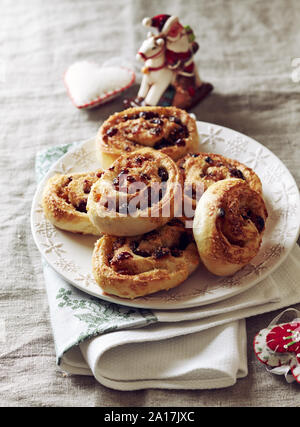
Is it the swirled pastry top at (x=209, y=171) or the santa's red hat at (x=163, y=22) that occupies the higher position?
the santa's red hat at (x=163, y=22)

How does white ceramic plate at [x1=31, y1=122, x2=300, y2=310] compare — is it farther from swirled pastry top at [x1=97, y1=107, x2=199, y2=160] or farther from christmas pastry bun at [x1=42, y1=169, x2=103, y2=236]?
swirled pastry top at [x1=97, y1=107, x2=199, y2=160]

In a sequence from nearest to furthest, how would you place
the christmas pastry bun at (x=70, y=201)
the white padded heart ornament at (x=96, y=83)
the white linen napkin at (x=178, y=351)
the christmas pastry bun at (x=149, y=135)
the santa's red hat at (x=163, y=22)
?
the white linen napkin at (x=178, y=351) < the christmas pastry bun at (x=70, y=201) < the christmas pastry bun at (x=149, y=135) < the santa's red hat at (x=163, y=22) < the white padded heart ornament at (x=96, y=83)

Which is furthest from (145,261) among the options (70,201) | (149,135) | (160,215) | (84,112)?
(84,112)

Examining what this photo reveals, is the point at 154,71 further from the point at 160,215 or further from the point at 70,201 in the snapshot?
the point at 160,215

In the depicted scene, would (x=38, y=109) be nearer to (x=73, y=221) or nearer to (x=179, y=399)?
(x=73, y=221)

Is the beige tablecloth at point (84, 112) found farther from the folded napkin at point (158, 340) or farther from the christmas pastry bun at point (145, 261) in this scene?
the christmas pastry bun at point (145, 261)

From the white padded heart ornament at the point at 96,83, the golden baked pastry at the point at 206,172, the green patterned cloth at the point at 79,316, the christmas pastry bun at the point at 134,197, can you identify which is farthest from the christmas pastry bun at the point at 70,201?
the white padded heart ornament at the point at 96,83

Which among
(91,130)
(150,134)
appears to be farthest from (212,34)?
(150,134)
